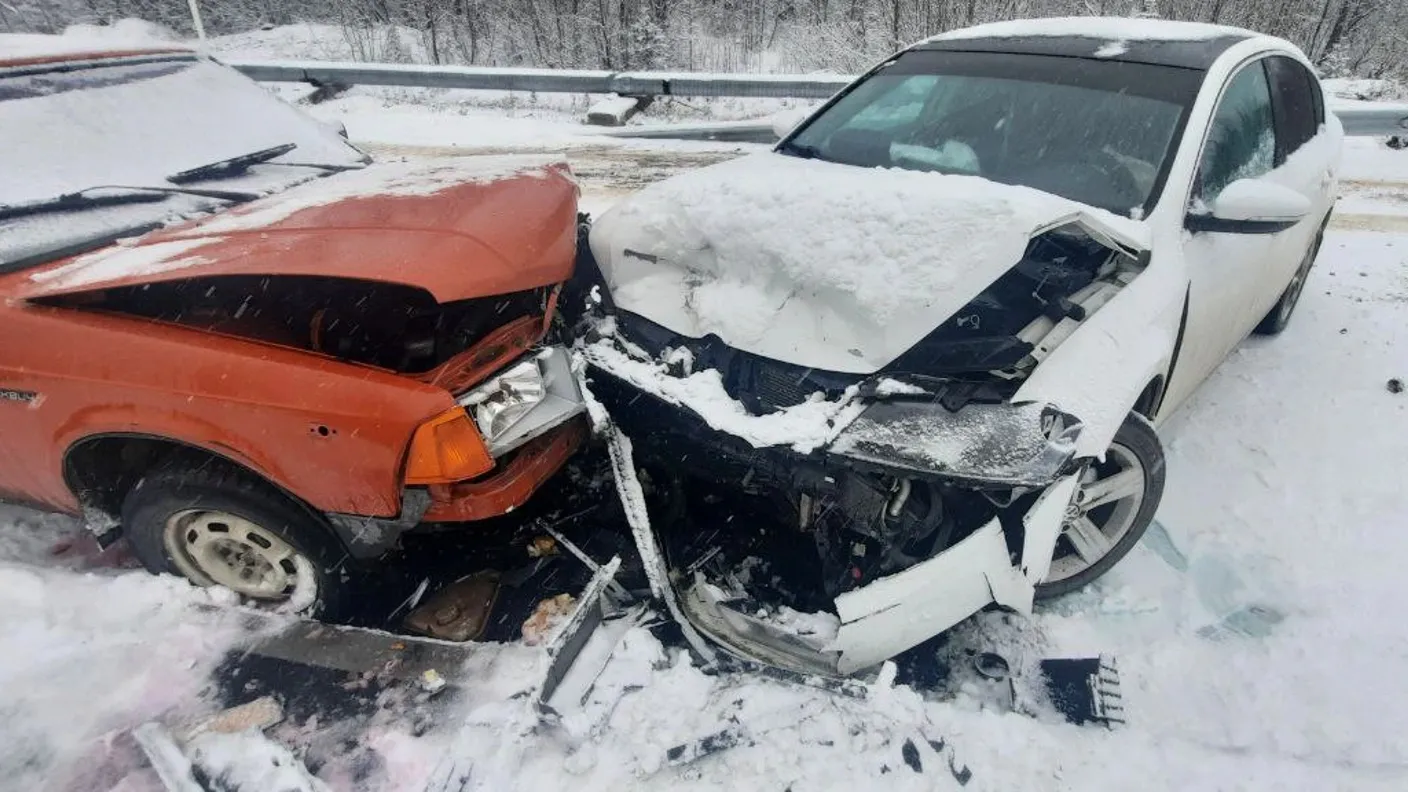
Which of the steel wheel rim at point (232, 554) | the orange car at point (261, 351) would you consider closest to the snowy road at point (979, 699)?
the steel wheel rim at point (232, 554)

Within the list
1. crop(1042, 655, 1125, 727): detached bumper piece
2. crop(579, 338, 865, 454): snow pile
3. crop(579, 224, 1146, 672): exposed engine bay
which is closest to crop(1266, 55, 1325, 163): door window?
crop(579, 224, 1146, 672): exposed engine bay

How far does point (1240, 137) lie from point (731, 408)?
8.27ft

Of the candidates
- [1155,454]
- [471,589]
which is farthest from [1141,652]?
[471,589]

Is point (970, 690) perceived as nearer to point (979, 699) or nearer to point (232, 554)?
point (979, 699)

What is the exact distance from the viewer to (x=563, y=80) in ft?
31.3

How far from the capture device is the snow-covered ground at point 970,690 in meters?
1.97

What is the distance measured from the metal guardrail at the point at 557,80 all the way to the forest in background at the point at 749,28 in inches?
166

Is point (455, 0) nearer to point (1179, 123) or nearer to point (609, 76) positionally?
point (609, 76)

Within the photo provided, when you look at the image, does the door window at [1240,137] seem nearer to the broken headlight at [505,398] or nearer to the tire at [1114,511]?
the tire at [1114,511]

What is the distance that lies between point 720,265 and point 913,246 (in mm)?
640

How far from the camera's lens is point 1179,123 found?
280 cm

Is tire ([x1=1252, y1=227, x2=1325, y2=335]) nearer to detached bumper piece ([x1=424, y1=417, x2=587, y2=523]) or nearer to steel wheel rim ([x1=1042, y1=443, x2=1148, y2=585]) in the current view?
steel wheel rim ([x1=1042, y1=443, x2=1148, y2=585])

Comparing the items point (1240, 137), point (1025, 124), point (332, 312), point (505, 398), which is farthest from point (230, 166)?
point (1240, 137)

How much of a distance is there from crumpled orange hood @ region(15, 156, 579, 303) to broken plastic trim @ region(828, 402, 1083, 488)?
3.71ft
